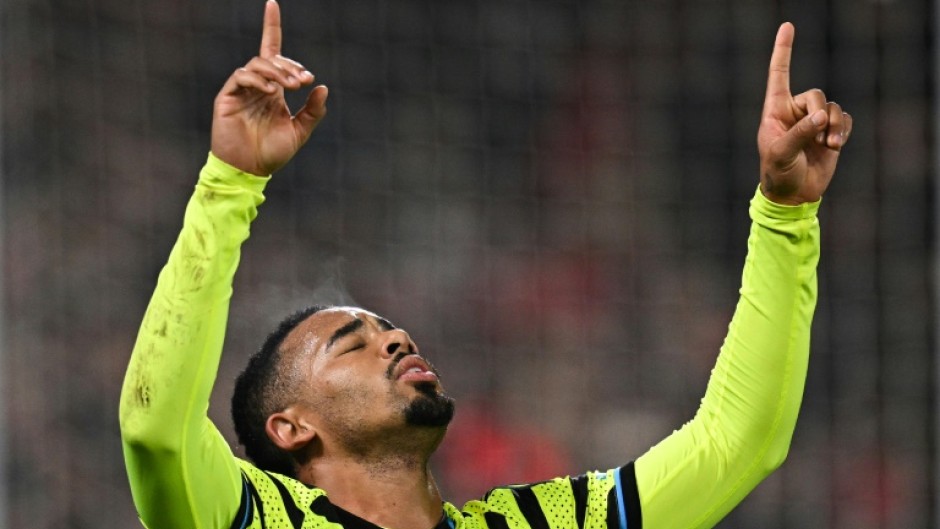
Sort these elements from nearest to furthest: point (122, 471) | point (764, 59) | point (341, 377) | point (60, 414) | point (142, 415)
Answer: point (142, 415) < point (341, 377) < point (60, 414) < point (122, 471) < point (764, 59)

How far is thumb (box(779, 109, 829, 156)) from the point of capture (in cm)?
238

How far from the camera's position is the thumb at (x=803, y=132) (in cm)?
238

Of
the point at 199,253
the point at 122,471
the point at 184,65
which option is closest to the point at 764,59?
the point at 184,65

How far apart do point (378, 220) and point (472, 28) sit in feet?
2.47

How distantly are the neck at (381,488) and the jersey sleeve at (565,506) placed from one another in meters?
0.09

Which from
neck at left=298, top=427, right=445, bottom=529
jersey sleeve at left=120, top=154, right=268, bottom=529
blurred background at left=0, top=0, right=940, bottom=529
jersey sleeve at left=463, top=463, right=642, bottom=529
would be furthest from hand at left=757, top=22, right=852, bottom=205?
blurred background at left=0, top=0, right=940, bottom=529

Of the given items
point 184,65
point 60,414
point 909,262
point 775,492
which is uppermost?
point 184,65

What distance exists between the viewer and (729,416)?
8.48 ft

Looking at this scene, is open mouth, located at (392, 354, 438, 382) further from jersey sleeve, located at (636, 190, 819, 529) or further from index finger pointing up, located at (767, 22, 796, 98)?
index finger pointing up, located at (767, 22, 796, 98)

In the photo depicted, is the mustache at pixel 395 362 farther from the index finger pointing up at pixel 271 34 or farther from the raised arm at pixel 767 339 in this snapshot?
the index finger pointing up at pixel 271 34

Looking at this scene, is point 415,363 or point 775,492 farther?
point 775,492

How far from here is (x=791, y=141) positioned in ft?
7.89

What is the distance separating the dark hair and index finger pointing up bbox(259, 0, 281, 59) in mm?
621

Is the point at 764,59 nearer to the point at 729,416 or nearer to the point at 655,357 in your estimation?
the point at 655,357
